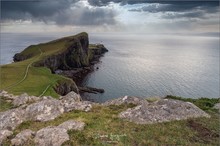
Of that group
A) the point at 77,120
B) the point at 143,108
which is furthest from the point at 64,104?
the point at 143,108

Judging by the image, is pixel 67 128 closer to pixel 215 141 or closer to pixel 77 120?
pixel 77 120

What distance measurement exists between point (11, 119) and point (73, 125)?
712 centimetres

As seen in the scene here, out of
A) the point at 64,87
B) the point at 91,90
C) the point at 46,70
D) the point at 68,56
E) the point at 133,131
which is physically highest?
the point at 133,131

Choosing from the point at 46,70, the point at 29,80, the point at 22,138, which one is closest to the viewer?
the point at 22,138

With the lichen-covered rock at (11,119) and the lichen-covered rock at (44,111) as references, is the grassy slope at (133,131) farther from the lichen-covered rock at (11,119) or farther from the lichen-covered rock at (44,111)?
the lichen-covered rock at (44,111)

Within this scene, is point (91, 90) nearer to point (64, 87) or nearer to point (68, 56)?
point (64, 87)

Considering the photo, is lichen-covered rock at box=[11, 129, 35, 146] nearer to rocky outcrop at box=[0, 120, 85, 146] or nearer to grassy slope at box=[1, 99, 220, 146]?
rocky outcrop at box=[0, 120, 85, 146]

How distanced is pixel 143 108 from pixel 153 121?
7.57 ft

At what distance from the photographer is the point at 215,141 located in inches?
819

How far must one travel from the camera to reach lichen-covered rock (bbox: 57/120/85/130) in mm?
22016

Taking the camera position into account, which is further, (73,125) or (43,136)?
(73,125)

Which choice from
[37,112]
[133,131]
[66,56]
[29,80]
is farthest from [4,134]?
[66,56]

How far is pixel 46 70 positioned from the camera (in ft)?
373

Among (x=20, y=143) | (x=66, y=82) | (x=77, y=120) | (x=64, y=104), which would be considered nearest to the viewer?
(x=20, y=143)
